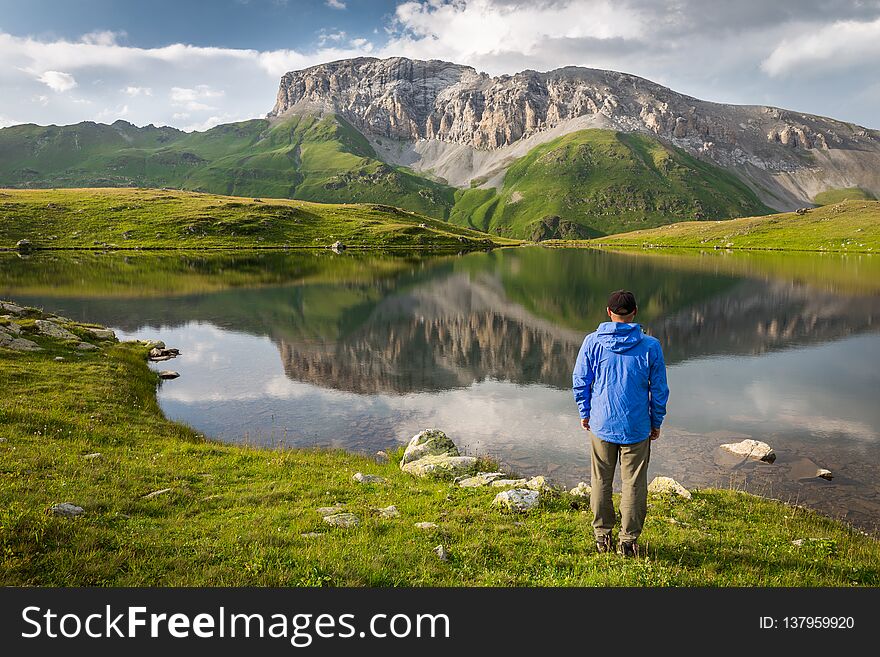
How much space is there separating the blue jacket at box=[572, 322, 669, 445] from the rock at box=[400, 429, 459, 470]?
11.4 m

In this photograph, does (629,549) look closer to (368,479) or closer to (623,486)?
(623,486)

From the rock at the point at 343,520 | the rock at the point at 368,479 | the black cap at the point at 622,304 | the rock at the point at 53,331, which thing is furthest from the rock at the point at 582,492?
the rock at the point at 53,331

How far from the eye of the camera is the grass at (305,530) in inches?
388

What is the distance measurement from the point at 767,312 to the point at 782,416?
153 feet

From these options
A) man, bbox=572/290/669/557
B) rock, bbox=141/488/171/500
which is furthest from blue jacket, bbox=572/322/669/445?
rock, bbox=141/488/171/500

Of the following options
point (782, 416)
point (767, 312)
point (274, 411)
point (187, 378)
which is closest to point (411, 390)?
point (274, 411)

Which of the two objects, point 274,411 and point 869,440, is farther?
point 274,411

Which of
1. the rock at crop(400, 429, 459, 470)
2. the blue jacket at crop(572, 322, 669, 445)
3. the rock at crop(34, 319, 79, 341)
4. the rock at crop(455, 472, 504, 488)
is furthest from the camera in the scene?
the rock at crop(34, 319, 79, 341)

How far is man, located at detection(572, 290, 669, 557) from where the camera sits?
36.6 feet

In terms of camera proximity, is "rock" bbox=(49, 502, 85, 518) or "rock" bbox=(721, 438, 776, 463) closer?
"rock" bbox=(49, 502, 85, 518)

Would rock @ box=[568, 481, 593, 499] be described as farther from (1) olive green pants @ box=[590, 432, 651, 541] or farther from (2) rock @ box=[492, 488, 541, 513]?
(1) olive green pants @ box=[590, 432, 651, 541]

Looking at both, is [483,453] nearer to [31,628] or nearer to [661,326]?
[31,628]

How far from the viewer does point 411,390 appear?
36.7 m

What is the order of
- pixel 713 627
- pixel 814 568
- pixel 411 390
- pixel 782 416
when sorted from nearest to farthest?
pixel 713 627, pixel 814 568, pixel 782 416, pixel 411 390
